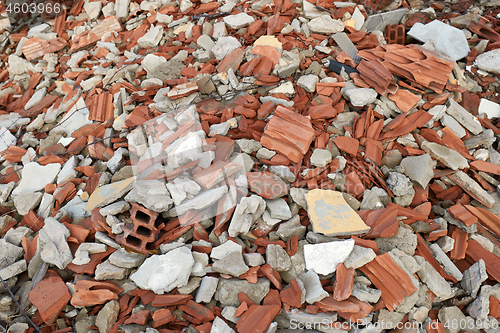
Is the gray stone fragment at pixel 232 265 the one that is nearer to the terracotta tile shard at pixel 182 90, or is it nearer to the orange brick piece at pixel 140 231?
the orange brick piece at pixel 140 231

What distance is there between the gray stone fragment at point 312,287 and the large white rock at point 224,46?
122 inches

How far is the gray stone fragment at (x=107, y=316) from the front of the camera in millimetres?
2281

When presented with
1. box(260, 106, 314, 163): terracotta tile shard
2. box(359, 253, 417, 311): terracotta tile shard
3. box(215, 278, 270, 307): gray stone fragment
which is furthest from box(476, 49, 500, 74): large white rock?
box(215, 278, 270, 307): gray stone fragment

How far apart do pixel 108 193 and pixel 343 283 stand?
7.36ft

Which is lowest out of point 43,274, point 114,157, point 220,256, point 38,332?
point 38,332

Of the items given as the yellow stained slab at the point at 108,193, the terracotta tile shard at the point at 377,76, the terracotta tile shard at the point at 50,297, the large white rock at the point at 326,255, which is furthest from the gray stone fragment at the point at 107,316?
the terracotta tile shard at the point at 377,76

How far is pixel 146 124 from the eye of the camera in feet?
11.8

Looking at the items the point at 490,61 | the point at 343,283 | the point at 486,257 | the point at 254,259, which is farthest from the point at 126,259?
the point at 490,61

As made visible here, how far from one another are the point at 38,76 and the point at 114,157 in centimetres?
317

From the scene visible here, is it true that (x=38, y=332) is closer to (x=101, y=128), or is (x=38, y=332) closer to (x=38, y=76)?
(x=101, y=128)

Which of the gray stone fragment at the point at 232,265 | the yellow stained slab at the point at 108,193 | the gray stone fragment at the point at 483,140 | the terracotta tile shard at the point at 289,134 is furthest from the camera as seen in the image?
the gray stone fragment at the point at 483,140

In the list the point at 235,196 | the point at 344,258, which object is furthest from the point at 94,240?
the point at 344,258

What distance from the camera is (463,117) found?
349 centimetres

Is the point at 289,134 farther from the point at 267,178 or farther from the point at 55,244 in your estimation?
the point at 55,244
